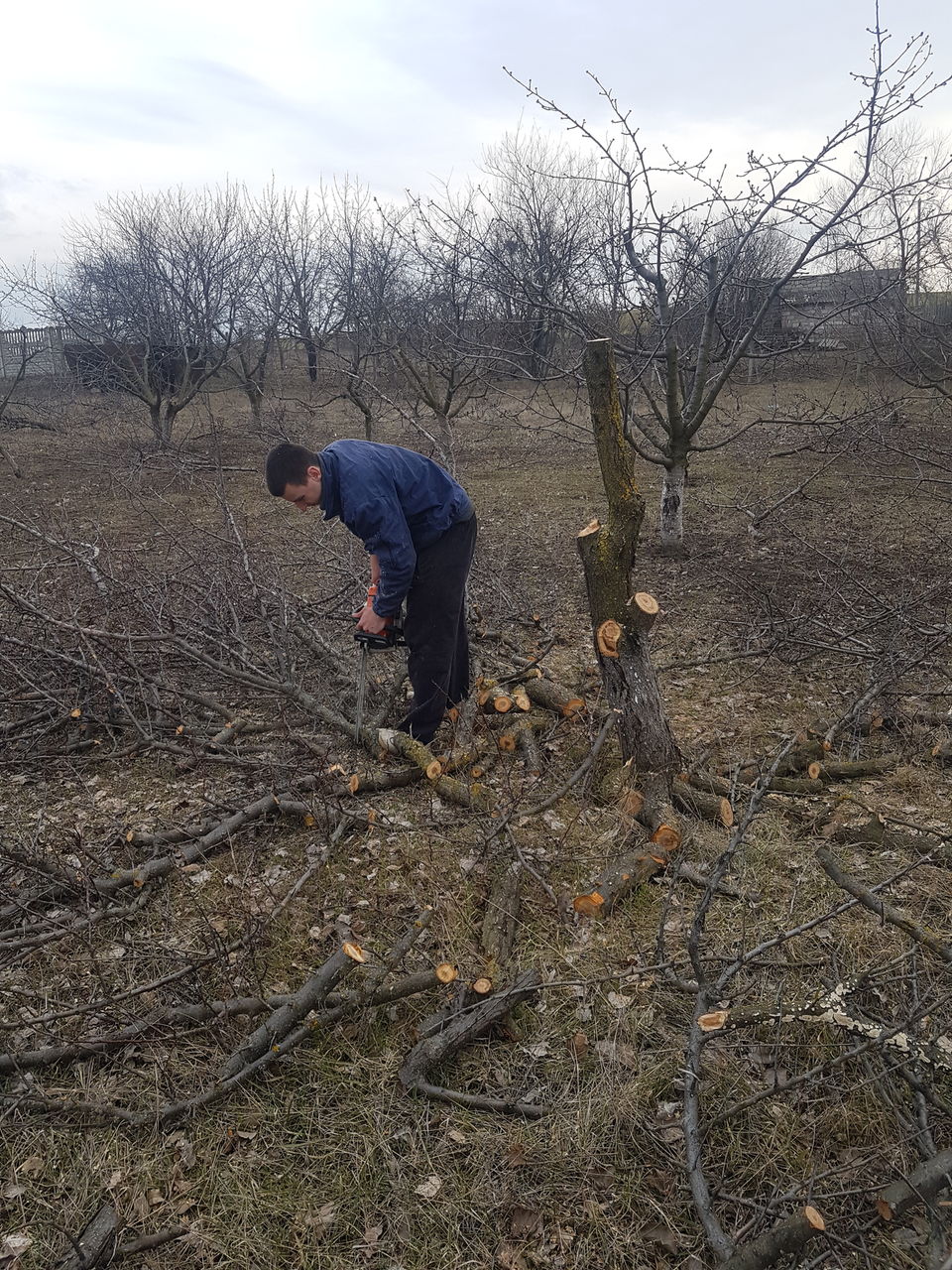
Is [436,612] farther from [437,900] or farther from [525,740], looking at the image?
[437,900]

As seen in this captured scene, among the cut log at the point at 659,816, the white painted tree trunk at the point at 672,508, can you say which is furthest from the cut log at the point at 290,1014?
the white painted tree trunk at the point at 672,508

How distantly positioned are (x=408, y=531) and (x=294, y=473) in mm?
580

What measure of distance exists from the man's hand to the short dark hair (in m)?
0.70

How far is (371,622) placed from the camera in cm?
391

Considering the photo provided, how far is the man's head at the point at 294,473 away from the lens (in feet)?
11.7

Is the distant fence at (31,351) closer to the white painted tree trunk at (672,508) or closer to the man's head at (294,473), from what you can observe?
the white painted tree trunk at (672,508)

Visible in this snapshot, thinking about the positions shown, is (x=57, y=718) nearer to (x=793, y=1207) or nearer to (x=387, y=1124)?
(x=387, y=1124)

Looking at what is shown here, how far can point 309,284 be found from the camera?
19.8 m

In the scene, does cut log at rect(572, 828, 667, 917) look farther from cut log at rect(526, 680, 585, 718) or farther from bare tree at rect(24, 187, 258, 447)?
bare tree at rect(24, 187, 258, 447)

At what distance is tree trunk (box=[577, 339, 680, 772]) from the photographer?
3508mm

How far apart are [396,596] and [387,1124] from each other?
2211 mm

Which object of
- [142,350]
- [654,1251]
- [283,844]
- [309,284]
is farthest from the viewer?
[309,284]

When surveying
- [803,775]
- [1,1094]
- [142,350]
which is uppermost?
[142,350]

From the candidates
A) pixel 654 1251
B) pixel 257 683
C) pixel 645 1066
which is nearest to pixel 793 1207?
pixel 654 1251
